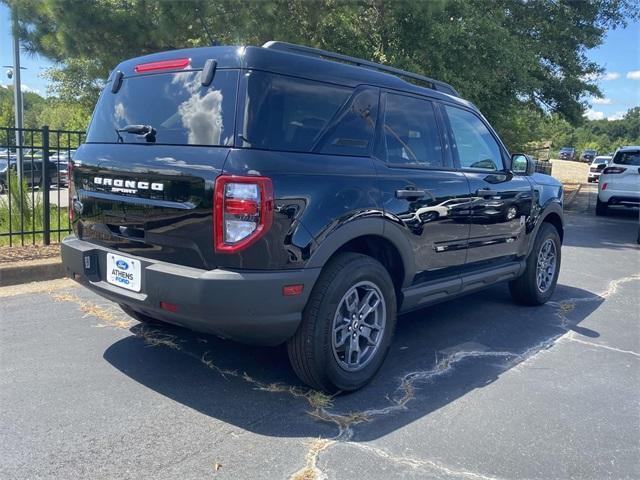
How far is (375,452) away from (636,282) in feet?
19.0

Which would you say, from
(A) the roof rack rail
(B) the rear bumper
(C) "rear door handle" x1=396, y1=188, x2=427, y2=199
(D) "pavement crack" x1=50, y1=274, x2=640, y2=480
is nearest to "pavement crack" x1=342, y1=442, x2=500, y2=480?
(D) "pavement crack" x1=50, y1=274, x2=640, y2=480

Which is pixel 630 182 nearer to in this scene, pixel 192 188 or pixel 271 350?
pixel 271 350

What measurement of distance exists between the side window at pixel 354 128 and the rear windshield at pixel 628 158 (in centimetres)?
1246

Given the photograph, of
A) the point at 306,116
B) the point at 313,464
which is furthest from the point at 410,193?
the point at 313,464

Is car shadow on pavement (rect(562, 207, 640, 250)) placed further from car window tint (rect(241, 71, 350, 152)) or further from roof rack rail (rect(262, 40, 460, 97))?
car window tint (rect(241, 71, 350, 152))

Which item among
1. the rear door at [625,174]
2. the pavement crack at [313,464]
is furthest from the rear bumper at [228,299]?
the rear door at [625,174]

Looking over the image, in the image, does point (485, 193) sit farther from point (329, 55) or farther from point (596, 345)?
point (329, 55)

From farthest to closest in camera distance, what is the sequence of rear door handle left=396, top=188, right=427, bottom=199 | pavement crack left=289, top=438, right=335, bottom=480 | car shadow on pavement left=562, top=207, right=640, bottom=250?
car shadow on pavement left=562, top=207, right=640, bottom=250
rear door handle left=396, top=188, right=427, bottom=199
pavement crack left=289, top=438, right=335, bottom=480

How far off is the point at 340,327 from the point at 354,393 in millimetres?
459

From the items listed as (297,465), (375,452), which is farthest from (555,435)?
(297,465)

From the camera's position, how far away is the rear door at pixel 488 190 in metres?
4.53

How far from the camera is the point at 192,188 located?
2963mm

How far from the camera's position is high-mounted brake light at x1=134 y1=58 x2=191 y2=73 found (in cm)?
336

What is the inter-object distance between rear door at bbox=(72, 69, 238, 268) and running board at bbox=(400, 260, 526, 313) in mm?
1611
